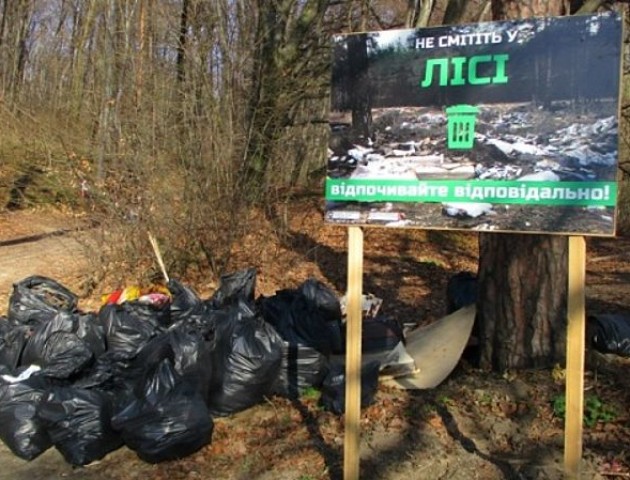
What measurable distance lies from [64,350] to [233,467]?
172 cm

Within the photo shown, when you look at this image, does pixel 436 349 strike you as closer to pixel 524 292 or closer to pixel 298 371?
pixel 524 292

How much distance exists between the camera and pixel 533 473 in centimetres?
396

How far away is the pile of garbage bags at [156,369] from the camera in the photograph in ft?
14.2

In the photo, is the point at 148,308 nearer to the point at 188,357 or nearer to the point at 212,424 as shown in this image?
the point at 188,357

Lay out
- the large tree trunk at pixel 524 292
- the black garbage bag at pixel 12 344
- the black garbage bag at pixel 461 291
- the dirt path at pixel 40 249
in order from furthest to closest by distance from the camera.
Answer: the dirt path at pixel 40 249 → the black garbage bag at pixel 461 291 → the black garbage bag at pixel 12 344 → the large tree trunk at pixel 524 292

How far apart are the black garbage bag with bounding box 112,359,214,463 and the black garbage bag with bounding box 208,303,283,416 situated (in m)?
0.41

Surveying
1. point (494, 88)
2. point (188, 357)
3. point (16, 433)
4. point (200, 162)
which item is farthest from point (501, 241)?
point (200, 162)

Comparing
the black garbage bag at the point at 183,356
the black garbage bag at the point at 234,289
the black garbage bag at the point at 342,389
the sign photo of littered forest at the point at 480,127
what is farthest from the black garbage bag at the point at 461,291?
the sign photo of littered forest at the point at 480,127

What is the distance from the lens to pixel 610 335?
17.4 feet

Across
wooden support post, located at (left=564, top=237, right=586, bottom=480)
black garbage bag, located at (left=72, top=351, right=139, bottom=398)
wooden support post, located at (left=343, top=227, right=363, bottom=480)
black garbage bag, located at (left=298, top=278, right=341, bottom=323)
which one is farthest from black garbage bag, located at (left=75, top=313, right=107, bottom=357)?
wooden support post, located at (left=564, top=237, right=586, bottom=480)

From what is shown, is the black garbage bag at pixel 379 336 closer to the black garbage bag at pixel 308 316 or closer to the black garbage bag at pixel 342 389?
the black garbage bag at pixel 308 316

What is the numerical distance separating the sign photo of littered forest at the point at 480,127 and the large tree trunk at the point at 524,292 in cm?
174

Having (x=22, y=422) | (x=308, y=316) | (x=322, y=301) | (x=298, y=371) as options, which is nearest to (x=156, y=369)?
(x=22, y=422)

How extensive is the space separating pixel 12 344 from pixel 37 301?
97 centimetres
